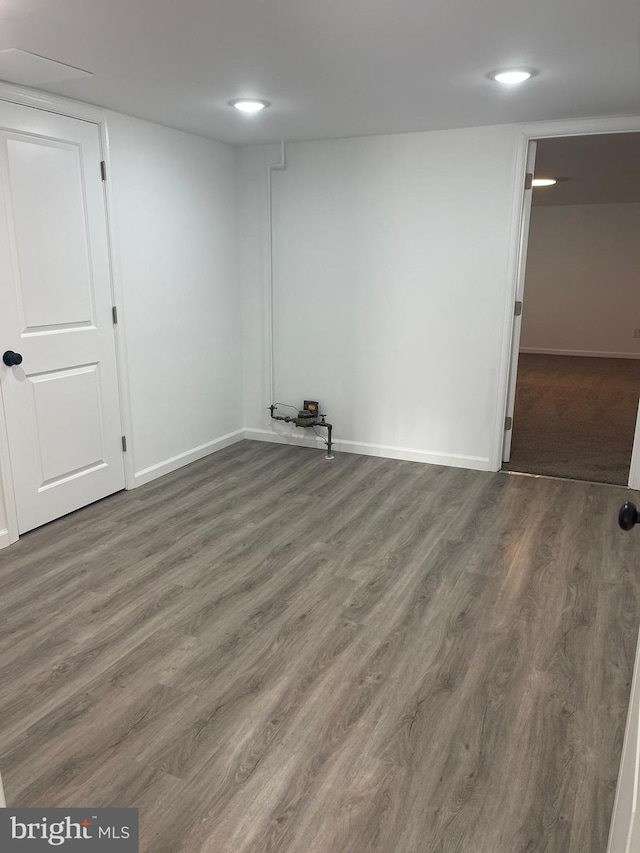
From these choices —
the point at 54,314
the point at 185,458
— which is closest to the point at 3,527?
the point at 54,314

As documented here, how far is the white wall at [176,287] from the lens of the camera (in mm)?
3844

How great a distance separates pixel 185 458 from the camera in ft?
15.0

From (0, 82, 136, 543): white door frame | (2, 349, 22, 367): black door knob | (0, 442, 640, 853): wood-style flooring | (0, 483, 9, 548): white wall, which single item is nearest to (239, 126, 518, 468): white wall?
(0, 442, 640, 853): wood-style flooring

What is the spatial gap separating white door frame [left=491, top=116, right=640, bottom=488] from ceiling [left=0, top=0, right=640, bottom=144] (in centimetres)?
11

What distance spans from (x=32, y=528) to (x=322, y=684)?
6.52 ft

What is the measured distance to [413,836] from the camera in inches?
64.6

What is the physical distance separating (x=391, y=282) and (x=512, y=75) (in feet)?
5.83

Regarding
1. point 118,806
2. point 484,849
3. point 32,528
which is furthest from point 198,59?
point 484,849

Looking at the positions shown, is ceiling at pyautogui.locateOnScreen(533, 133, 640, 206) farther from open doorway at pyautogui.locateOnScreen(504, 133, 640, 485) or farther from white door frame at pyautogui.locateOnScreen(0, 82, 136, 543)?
white door frame at pyautogui.locateOnScreen(0, 82, 136, 543)

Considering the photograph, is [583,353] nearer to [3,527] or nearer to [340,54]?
[340,54]

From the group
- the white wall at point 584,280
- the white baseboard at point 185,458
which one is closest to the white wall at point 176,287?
the white baseboard at point 185,458

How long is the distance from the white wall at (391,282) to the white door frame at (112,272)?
4.60 ft

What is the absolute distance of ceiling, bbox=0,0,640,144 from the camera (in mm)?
2123

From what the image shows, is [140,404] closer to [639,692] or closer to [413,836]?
[413,836]
